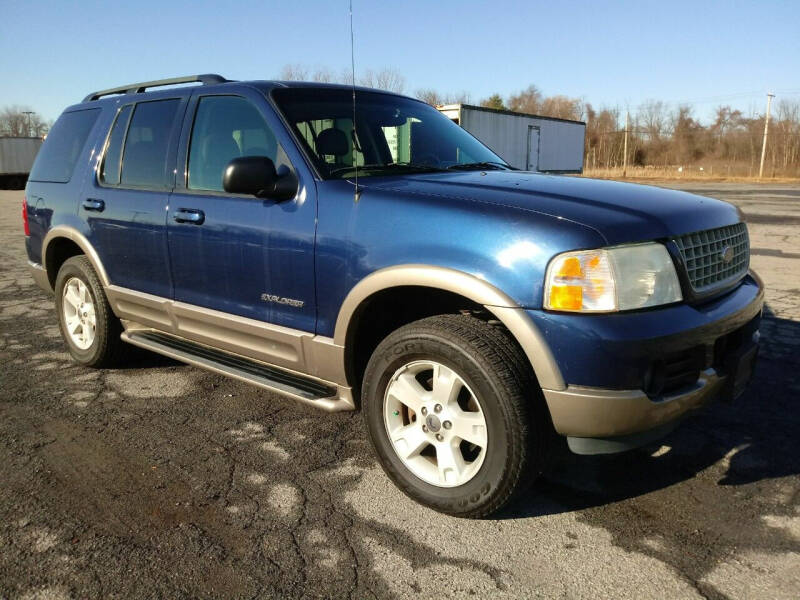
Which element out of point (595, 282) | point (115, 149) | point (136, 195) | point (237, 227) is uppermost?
point (115, 149)

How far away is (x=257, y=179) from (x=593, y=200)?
1518mm

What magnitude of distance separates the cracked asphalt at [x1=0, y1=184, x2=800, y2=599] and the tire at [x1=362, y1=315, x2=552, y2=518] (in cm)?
16

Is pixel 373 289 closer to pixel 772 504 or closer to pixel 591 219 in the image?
pixel 591 219

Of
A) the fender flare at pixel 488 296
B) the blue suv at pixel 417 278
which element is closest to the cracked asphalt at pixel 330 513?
the blue suv at pixel 417 278

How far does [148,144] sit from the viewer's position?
411 cm

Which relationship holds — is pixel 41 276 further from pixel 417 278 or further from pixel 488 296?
pixel 488 296

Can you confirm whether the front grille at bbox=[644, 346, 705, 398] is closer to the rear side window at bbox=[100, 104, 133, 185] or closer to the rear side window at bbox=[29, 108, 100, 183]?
the rear side window at bbox=[100, 104, 133, 185]

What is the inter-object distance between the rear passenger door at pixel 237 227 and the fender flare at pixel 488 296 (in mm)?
482

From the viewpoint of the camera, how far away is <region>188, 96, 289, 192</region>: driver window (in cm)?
346

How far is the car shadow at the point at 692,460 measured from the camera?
2939 millimetres

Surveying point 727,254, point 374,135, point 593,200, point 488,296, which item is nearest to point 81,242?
point 374,135

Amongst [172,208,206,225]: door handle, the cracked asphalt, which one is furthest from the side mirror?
the cracked asphalt

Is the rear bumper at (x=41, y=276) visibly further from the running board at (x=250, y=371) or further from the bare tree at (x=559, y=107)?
the bare tree at (x=559, y=107)

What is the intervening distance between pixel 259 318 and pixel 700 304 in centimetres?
208
